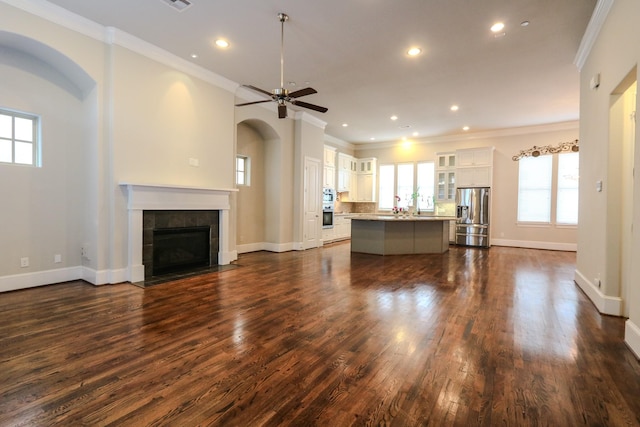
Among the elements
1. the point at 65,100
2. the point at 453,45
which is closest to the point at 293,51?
the point at 453,45

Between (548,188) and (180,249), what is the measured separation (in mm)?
9490

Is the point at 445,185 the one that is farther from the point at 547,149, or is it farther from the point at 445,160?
the point at 547,149

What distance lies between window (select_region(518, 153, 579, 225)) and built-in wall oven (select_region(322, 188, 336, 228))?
18.1ft

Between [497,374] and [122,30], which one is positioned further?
[122,30]

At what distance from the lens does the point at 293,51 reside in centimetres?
460

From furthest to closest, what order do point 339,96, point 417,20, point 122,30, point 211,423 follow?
point 339,96 < point 122,30 < point 417,20 < point 211,423

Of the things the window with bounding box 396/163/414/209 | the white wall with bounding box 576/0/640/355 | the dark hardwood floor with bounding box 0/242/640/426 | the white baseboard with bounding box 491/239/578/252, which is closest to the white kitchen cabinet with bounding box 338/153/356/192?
the window with bounding box 396/163/414/209

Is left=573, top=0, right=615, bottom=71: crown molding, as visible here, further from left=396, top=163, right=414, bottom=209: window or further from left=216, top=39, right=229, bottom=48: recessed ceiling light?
left=396, top=163, right=414, bottom=209: window

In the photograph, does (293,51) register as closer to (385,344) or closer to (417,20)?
(417,20)

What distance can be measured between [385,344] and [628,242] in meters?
2.91

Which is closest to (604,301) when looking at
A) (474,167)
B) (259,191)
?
(474,167)

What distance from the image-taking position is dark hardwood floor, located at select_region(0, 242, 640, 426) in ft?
5.61

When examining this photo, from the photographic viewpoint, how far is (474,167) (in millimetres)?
9125

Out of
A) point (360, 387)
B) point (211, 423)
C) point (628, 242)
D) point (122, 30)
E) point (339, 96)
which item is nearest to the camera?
point (211, 423)
